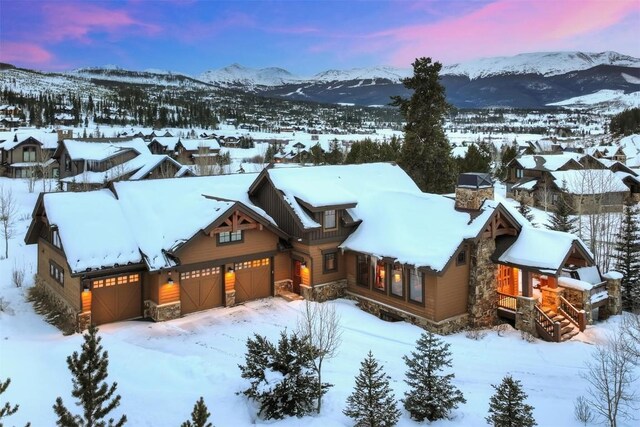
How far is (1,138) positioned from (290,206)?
68.1 meters

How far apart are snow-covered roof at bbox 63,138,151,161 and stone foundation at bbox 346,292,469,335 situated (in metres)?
38.7

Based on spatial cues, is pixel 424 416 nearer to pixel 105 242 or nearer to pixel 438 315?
pixel 438 315

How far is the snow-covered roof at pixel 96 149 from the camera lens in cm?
5178

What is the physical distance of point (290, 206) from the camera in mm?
23891

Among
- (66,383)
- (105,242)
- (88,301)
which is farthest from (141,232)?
(66,383)

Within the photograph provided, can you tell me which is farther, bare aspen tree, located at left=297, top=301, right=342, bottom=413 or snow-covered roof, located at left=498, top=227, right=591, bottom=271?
snow-covered roof, located at left=498, top=227, right=591, bottom=271

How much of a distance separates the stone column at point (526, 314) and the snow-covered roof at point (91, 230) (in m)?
16.0

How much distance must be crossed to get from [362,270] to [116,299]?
36.6 feet

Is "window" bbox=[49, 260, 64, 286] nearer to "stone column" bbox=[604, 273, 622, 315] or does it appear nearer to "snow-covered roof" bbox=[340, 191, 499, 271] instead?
"snow-covered roof" bbox=[340, 191, 499, 271]

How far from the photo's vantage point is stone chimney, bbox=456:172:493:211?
71.6 feet

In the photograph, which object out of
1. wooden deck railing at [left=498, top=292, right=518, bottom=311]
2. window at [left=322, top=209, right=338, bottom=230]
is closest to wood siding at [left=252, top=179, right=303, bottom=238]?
window at [left=322, top=209, right=338, bottom=230]

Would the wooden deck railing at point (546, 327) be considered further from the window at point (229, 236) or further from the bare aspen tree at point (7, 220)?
the bare aspen tree at point (7, 220)

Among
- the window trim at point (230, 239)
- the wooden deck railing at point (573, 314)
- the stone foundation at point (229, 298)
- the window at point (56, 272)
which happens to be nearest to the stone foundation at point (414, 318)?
the wooden deck railing at point (573, 314)

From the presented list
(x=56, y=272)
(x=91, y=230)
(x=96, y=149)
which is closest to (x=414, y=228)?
(x=91, y=230)
